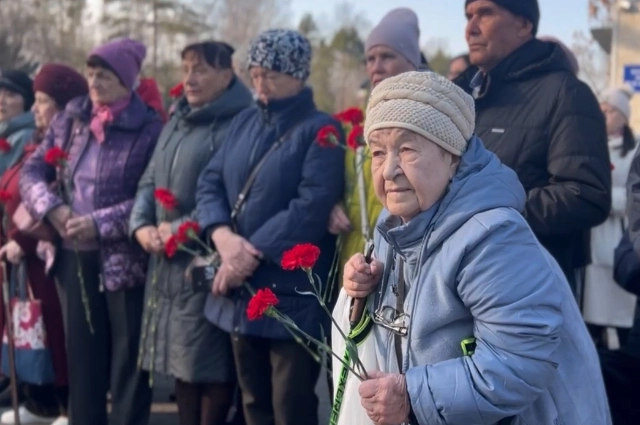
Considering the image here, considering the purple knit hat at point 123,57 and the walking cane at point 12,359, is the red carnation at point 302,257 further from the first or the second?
the walking cane at point 12,359

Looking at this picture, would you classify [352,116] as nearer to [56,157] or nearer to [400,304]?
[56,157]

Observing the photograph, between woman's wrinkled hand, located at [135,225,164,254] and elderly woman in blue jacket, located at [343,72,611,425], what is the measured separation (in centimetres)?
232

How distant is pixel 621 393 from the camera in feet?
11.7

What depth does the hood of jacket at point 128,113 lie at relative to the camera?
4977 millimetres

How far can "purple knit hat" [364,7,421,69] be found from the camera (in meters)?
4.39

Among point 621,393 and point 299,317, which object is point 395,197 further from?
point 299,317

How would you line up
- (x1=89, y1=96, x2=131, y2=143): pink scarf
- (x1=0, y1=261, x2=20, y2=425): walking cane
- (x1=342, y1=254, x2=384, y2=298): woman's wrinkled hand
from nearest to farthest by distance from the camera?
1. (x1=342, y1=254, x2=384, y2=298): woman's wrinkled hand
2. (x1=89, y1=96, x2=131, y2=143): pink scarf
3. (x1=0, y1=261, x2=20, y2=425): walking cane

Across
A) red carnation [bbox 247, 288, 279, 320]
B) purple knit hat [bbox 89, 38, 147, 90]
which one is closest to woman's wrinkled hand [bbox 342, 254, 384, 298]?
red carnation [bbox 247, 288, 279, 320]

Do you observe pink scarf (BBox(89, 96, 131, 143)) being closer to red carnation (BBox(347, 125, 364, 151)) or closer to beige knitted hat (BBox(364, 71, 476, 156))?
red carnation (BBox(347, 125, 364, 151))

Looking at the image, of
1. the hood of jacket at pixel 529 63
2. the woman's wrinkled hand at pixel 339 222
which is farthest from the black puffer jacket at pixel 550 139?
the woman's wrinkled hand at pixel 339 222

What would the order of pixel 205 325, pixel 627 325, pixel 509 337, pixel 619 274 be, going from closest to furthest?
pixel 509 337 < pixel 619 274 < pixel 205 325 < pixel 627 325

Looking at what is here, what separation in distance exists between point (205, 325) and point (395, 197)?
7.75 feet

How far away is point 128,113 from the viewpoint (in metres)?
5.01

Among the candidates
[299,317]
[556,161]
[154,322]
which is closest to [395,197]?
[556,161]
